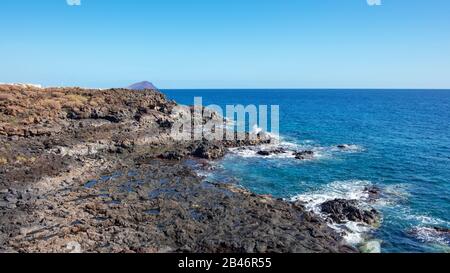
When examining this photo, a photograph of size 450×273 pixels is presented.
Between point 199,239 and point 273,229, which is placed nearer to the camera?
point 199,239

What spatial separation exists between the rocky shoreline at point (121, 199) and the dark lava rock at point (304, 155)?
1243 centimetres

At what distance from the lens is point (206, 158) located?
53.5 meters

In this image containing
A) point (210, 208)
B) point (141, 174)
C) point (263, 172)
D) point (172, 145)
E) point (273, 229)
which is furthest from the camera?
point (172, 145)

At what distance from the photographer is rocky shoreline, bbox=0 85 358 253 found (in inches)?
1034

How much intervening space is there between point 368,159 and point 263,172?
1839 cm

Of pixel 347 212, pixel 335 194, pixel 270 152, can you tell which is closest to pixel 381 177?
pixel 335 194

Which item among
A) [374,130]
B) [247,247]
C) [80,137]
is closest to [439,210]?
[247,247]

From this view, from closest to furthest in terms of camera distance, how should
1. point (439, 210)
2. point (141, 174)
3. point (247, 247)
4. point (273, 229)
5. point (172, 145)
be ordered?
1. point (247, 247)
2. point (273, 229)
3. point (439, 210)
4. point (141, 174)
5. point (172, 145)

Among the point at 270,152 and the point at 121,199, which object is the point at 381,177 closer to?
the point at 270,152

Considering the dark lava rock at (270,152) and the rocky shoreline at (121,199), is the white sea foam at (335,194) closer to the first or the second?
the rocky shoreline at (121,199)

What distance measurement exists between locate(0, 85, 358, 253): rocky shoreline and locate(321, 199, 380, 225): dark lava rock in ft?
0.48

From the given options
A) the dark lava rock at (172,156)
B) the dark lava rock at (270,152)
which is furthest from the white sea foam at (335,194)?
the dark lava rock at (172,156)

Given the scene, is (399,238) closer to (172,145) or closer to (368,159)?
(368,159)

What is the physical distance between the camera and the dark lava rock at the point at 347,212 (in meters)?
32.2
